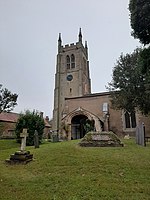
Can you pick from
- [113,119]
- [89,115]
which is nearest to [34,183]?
[89,115]

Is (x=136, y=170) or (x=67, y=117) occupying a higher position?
(x=67, y=117)

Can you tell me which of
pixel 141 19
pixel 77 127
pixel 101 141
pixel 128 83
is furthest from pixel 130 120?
pixel 141 19

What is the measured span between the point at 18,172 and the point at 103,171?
361 cm

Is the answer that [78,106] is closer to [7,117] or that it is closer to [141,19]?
[7,117]

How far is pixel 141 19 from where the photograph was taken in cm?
850

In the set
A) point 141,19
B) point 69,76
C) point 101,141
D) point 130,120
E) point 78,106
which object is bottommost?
point 101,141

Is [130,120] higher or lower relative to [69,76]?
lower

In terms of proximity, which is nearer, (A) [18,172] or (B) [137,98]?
(A) [18,172]

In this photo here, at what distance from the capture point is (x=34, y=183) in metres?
6.12

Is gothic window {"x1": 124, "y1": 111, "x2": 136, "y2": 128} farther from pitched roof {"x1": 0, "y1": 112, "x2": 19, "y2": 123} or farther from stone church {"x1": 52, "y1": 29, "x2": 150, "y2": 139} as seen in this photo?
pitched roof {"x1": 0, "y1": 112, "x2": 19, "y2": 123}

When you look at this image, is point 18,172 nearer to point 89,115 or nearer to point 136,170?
point 136,170

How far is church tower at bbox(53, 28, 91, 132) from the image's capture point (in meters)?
45.2

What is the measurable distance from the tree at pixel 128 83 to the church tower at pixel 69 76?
2462 cm

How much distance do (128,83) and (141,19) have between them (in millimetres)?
10237
